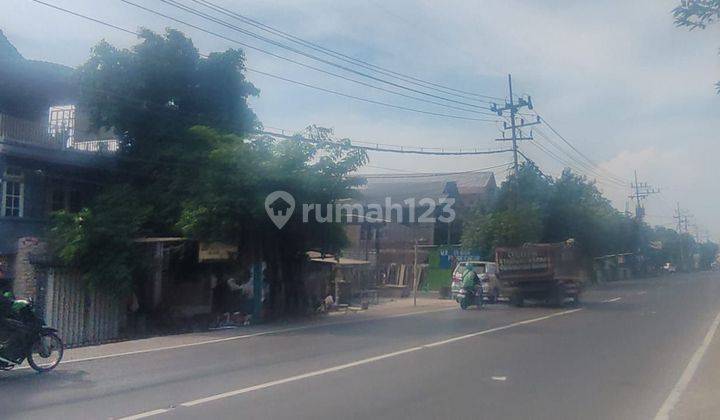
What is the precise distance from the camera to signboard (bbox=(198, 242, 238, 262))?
808 inches

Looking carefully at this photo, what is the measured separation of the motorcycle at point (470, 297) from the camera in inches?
1060

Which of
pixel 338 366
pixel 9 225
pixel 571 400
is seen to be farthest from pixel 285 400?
pixel 9 225

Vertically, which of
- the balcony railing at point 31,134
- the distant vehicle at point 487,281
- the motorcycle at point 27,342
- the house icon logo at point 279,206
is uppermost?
the balcony railing at point 31,134

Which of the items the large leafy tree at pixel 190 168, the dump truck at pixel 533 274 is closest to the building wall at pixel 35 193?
the large leafy tree at pixel 190 168

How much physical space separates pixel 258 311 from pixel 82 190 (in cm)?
787

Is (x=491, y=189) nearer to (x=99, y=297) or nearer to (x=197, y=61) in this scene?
(x=197, y=61)

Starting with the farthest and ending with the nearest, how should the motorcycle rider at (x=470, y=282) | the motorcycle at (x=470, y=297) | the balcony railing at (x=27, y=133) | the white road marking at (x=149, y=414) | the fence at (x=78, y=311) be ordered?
the motorcycle at (x=470, y=297), the motorcycle rider at (x=470, y=282), the balcony railing at (x=27, y=133), the fence at (x=78, y=311), the white road marking at (x=149, y=414)

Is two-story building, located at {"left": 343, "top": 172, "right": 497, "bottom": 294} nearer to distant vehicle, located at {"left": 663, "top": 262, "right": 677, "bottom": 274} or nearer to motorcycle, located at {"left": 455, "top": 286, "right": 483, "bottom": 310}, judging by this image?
motorcycle, located at {"left": 455, "top": 286, "right": 483, "bottom": 310}

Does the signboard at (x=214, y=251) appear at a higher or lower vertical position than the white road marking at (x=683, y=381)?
higher

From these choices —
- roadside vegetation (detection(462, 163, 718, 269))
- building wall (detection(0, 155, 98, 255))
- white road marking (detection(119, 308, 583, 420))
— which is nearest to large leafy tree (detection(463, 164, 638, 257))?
roadside vegetation (detection(462, 163, 718, 269))

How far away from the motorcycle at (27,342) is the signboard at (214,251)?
839 centimetres

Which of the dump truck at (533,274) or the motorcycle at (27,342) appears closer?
the motorcycle at (27,342)

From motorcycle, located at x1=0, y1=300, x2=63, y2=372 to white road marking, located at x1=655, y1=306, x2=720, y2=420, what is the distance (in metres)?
9.35

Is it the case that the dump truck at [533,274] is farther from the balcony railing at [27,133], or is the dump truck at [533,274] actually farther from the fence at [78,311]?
the balcony railing at [27,133]
